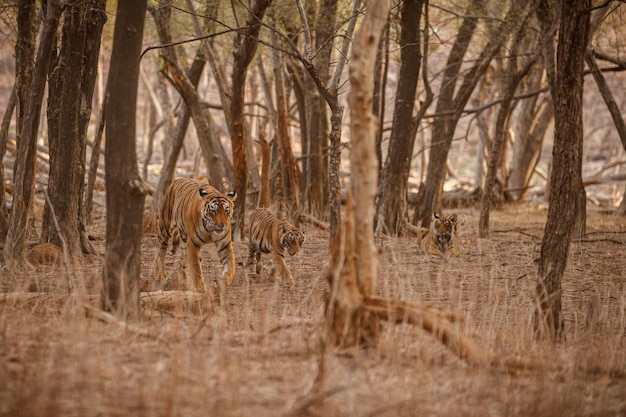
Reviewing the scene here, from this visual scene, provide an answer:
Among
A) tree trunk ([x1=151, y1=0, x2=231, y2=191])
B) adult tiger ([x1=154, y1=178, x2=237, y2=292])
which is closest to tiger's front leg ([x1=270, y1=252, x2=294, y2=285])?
adult tiger ([x1=154, y1=178, x2=237, y2=292])

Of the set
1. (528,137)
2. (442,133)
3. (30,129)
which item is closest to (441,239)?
(30,129)

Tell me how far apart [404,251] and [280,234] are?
3.30m

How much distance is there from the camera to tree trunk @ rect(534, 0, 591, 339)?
19.7 feet

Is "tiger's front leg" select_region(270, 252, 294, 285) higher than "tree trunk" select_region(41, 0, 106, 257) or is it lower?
lower

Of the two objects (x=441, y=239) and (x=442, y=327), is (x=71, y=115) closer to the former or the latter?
(x=441, y=239)

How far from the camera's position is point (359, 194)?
4.79 metres

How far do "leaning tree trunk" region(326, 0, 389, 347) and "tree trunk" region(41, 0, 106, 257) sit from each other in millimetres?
4478

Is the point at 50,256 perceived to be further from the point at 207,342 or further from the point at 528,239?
the point at 528,239

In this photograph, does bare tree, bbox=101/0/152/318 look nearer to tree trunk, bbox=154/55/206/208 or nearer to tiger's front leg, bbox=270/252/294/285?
tiger's front leg, bbox=270/252/294/285

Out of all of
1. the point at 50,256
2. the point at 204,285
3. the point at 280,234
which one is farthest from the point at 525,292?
the point at 50,256

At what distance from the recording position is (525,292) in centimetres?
810

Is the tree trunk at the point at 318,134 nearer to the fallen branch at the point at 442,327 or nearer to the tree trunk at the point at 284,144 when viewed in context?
the tree trunk at the point at 284,144

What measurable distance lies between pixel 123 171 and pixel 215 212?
2166 mm

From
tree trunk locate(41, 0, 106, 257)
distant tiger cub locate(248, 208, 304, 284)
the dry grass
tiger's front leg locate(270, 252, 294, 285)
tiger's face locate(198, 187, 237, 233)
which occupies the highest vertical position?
tree trunk locate(41, 0, 106, 257)
